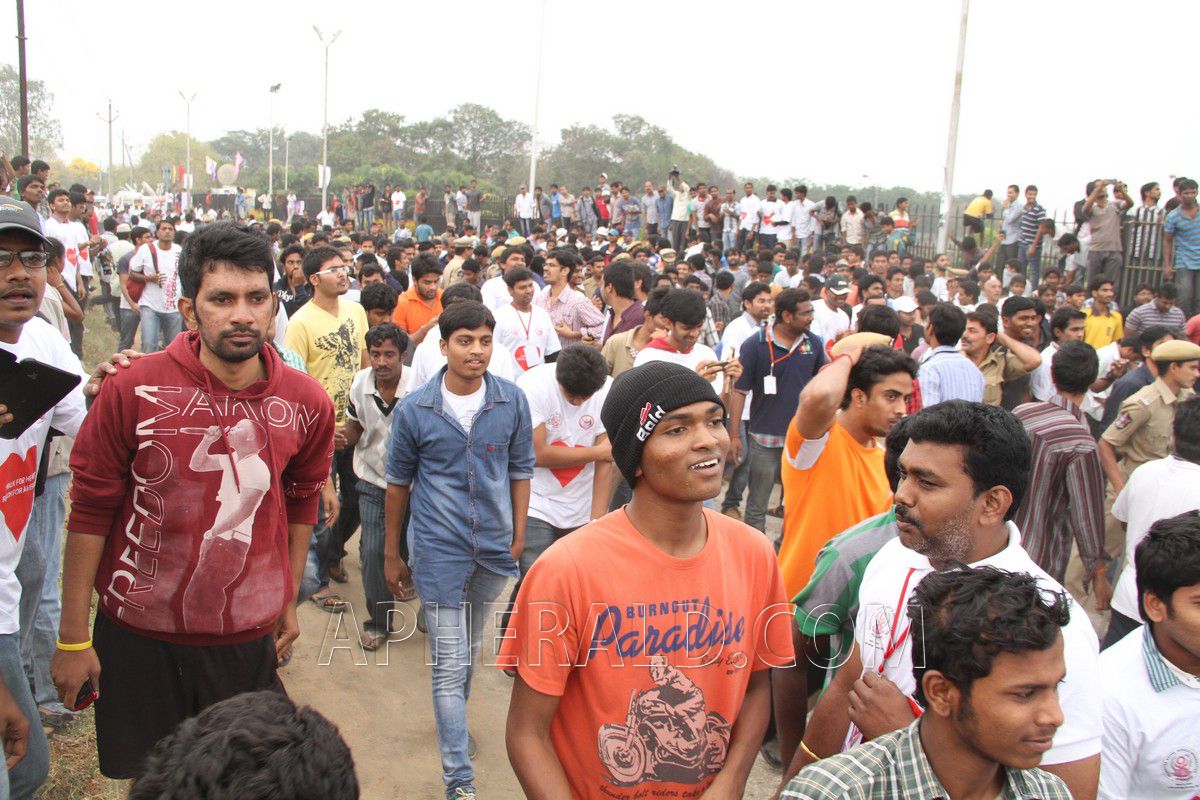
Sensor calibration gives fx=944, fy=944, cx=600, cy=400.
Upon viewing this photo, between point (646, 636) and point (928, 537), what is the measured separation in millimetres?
824

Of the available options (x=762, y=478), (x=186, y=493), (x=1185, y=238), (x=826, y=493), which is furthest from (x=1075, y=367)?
(x=1185, y=238)

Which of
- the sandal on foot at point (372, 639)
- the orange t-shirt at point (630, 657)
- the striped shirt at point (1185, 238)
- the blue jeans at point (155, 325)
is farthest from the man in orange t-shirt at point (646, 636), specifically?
the striped shirt at point (1185, 238)

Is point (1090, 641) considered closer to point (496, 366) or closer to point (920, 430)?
point (920, 430)

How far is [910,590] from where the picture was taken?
2504mm

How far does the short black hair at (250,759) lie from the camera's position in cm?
140

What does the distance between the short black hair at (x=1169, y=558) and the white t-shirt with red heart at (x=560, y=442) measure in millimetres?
3184

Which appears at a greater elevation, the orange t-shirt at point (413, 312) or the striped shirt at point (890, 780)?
the orange t-shirt at point (413, 312)

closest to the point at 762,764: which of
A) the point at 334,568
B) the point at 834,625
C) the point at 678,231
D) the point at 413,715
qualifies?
the point at 413,715

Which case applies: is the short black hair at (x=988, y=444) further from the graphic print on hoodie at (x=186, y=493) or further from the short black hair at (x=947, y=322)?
the short black hair at (x=947, y=322)

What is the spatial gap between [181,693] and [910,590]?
7.72 feet

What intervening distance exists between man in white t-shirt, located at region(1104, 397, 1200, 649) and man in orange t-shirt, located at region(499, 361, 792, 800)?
269 centimetres

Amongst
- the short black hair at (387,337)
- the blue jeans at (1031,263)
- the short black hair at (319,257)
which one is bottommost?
the short black hair at (387,337)

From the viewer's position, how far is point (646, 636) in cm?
243

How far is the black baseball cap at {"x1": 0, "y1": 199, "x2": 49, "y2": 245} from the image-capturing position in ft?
10.2
